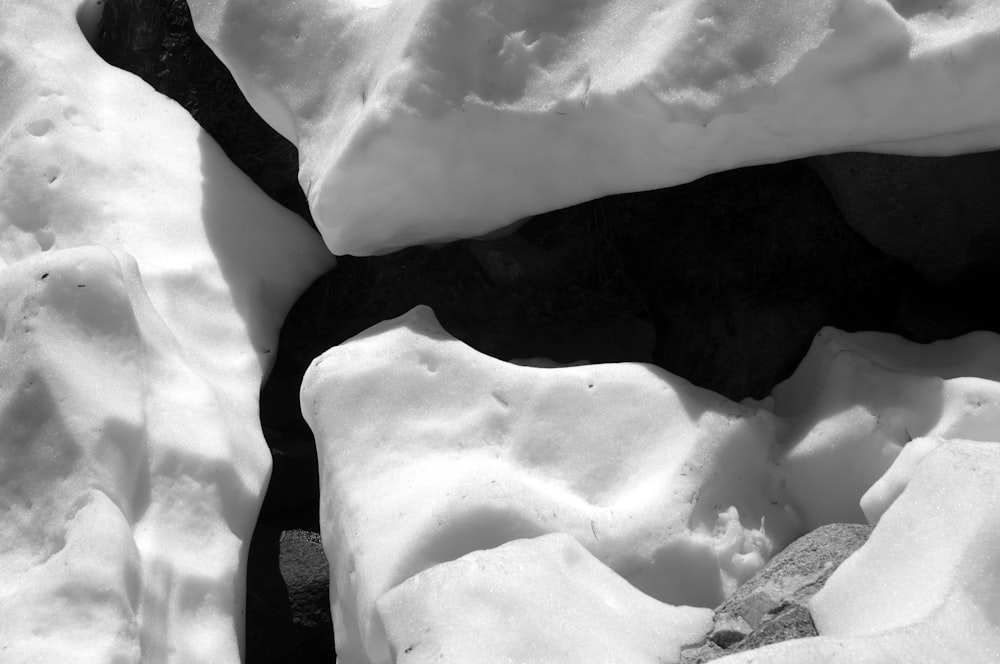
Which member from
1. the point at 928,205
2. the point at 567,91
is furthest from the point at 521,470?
the point at 928,205

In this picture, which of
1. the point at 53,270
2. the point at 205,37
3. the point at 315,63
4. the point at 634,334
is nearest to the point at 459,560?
the point at 634,334

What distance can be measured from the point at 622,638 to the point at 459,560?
0.31 meters

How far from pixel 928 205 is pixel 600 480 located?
39.8 inches

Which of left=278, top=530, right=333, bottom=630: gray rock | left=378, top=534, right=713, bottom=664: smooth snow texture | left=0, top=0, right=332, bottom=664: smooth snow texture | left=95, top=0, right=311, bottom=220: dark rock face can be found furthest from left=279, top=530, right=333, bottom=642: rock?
left=95, top=0, right=311, bottom=220: dark rock face

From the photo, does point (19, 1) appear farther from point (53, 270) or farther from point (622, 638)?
point (622, 638)

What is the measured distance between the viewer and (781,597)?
1.74m

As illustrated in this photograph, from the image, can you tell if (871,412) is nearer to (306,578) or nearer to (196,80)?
(306,578)

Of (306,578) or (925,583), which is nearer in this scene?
(925,583)

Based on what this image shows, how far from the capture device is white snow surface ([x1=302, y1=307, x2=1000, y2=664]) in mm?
1663

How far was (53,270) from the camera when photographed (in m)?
2.20

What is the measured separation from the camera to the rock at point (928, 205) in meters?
2.33

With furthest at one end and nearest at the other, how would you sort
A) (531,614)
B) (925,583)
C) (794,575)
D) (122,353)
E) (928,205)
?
(928,205) < (122,353) < (794,575) < (531,614) < (925,583)

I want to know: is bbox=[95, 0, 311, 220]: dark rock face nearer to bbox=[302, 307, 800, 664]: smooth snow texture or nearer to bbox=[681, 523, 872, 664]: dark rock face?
bbox=[302, 307, 800, 664]: smooth snow texture

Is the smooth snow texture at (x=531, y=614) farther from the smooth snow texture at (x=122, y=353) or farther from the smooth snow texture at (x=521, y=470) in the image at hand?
the smooth snow texture at (x=122, y=353)
